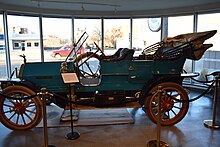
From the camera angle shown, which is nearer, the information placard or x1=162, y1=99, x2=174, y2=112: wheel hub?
the information placard

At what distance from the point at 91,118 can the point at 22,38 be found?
4.09 metres

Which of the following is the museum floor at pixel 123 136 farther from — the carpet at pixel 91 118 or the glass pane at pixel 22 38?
the glass pane at pixel 22 38

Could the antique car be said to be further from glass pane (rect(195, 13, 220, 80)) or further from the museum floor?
glass pane (rect(195, 13, 220, 80))

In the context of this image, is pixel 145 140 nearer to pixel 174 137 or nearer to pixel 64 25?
pixel 174 137

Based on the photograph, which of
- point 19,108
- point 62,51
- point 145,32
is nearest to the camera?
point 19,108

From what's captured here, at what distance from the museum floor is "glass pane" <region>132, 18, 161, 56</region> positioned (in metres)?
4.03

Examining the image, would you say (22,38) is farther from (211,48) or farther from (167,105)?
(211,48)

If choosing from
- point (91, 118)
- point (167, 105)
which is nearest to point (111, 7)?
point (91, 118)

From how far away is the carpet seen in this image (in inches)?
151

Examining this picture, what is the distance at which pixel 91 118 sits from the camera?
4117 millimetres

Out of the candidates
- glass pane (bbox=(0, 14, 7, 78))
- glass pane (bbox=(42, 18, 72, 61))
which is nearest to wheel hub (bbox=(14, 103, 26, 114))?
glass pane (bbox=(0, 14, 7, 78))

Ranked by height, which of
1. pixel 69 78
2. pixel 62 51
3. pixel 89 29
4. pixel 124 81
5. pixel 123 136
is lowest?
pixel 123 136

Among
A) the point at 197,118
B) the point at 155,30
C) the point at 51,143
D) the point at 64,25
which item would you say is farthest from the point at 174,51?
the point at 64,25

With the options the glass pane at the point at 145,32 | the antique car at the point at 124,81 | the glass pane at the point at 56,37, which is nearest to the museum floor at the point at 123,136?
the antique car at the point at 124,81
